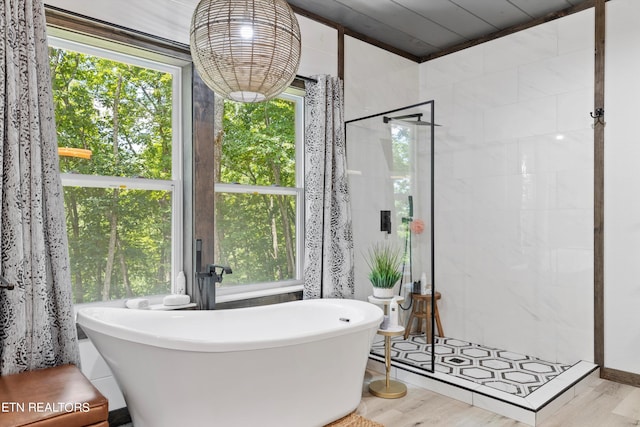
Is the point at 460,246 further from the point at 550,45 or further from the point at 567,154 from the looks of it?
the point at 550,45

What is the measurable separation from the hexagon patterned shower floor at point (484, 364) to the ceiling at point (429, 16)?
2.53m

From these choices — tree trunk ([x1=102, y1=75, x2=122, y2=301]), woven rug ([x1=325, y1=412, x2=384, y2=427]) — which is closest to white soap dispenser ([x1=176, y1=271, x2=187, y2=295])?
tree trunk ([x1=102, y1=75, x2=122, y2=301])

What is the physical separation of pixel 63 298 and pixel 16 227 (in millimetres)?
421

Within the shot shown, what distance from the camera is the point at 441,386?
307 cm

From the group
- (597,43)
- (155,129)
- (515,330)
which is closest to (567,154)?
(597,43)

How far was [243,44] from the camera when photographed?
1.72 m

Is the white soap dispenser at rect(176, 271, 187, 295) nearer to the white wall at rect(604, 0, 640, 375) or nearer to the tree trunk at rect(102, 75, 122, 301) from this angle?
the tree trunk at rect(102, 75, 122, 301)

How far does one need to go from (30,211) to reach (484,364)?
3.15 meters

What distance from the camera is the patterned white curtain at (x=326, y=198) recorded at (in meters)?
3.45

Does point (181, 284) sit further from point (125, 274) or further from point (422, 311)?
point (422, 311)

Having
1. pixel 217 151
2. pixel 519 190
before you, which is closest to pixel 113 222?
pixel 217 151

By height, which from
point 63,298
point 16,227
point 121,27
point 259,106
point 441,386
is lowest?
point 441,386

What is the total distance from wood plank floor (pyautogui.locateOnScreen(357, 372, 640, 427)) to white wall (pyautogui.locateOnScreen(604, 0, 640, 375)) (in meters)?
0.33

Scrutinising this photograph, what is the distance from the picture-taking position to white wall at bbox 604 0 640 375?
3143 millimetres
